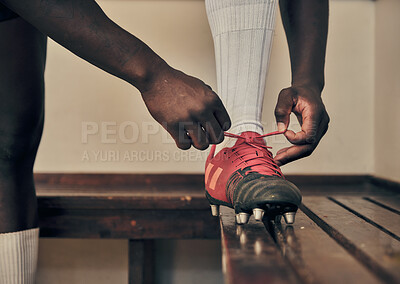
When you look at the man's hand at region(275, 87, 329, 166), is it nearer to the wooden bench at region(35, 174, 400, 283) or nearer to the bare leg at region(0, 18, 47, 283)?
the wooden bench at region(35, 174, 400, 283)

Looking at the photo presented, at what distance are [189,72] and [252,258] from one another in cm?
109

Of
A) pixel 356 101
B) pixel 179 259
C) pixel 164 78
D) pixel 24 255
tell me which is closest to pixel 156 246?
pixel 179 259

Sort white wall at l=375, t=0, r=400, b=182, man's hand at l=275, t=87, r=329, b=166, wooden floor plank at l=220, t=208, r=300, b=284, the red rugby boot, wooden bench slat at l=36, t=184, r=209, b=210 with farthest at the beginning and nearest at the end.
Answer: white wall at l=375, t=0, r=400, b=182
wooden bench slat at l=36, t=184, r=209, b=210
man's hand at l=275, t=87, r=329, b=166
the red rugby boot
wooden floor plank at l=220, t=208, r=300, b=284

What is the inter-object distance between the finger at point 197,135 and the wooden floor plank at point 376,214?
0.32m

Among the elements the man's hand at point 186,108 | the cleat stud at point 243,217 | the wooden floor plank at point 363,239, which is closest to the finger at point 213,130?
the man's hand at point 186,108

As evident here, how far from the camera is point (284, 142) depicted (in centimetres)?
149

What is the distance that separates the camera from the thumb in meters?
0.71

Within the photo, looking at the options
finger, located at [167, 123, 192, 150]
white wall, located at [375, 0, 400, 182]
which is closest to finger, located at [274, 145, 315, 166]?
finger, located at [167, 123, 192, 150]

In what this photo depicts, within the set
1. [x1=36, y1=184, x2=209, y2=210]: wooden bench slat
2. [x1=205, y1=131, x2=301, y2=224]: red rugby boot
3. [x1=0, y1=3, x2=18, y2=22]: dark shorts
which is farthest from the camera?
[x1=36, y1=184, x2=209, y2=210]: wooden bench slat

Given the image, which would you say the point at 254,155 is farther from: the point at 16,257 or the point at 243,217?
the point at 16,257

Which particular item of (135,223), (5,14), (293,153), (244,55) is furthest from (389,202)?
(5,14)

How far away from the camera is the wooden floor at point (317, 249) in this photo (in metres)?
0.43

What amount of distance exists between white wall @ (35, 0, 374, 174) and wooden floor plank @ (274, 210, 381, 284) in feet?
2.94

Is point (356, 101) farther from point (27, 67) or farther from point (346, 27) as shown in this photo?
point (27, 67)
